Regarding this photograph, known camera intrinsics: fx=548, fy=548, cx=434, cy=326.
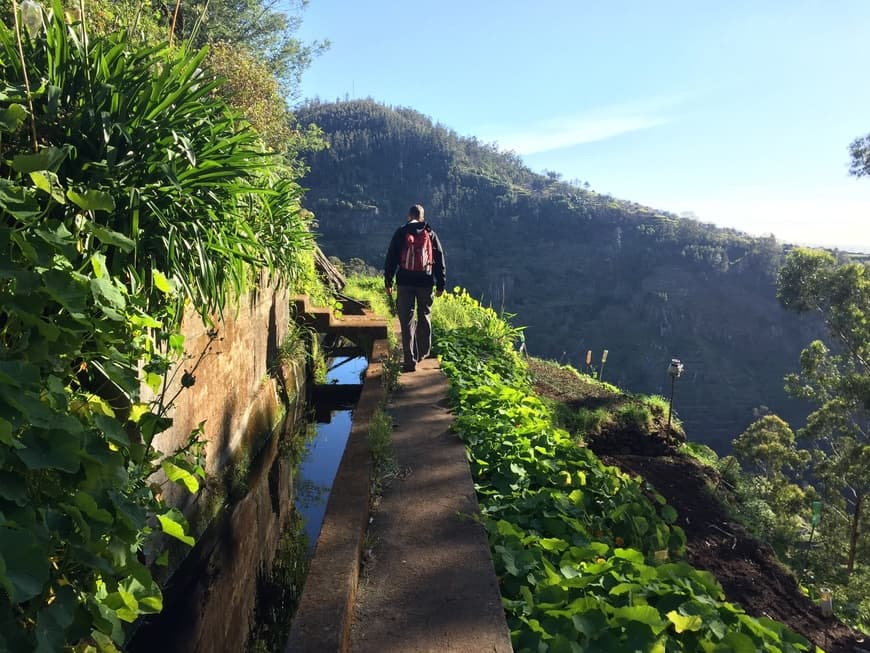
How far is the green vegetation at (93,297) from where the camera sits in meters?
1.23

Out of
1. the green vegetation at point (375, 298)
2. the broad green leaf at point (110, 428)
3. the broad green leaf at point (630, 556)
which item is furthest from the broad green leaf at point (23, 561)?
the green vegetation at point (375, 298)

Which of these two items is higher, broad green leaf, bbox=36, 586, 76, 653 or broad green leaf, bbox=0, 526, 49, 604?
broad green leaf, bbox=0, 526, 49, 604

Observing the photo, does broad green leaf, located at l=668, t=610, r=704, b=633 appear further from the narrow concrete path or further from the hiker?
the hiker

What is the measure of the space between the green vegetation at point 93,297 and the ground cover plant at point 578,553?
1315 mm

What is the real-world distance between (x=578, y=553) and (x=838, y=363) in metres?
16.0

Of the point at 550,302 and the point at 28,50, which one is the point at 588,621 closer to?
the point at 28,50

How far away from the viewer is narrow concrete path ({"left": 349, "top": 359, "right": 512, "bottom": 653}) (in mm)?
1918

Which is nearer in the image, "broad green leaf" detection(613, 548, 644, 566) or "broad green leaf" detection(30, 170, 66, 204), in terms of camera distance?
"broad green leaf" detection(30, 170, 66, 204)

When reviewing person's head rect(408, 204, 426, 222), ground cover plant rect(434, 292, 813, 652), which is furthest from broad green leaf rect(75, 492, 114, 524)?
person's head rect(408, 204, 426, 222)

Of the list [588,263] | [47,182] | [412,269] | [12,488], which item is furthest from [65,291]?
[588,263]

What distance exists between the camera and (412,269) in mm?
5223

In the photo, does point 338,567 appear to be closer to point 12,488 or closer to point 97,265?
point 12,488

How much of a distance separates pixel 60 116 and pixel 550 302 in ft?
248

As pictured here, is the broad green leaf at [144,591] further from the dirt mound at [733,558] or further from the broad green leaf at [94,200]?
the dirt mound at [733,558]
